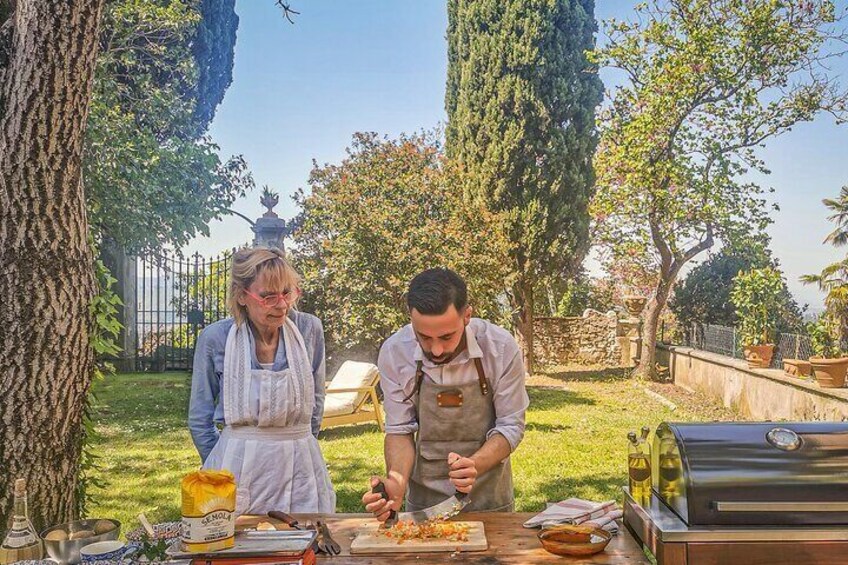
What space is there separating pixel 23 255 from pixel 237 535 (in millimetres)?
1616

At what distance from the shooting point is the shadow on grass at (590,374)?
1266 cm

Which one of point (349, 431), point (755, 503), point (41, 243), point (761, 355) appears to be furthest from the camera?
point (761, 355)

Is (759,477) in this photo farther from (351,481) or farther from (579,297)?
(579,297)

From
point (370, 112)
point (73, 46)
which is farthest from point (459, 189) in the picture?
point (73, 46)

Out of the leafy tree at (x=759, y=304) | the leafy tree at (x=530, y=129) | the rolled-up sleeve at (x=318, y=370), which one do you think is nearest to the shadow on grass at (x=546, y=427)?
the leafy tree at (x=759, y=304)

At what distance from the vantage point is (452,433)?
8.59ft

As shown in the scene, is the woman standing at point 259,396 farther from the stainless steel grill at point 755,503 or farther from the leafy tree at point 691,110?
the leafy tree at point 691,110

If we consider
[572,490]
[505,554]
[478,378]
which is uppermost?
[478,378]

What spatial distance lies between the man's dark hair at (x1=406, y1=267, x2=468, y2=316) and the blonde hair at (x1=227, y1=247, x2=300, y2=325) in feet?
1.88

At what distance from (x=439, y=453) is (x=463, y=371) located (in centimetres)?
32

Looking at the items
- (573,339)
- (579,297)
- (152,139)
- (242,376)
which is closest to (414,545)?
(242,376)

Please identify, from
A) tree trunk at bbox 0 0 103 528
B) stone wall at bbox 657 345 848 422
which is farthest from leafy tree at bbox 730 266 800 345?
tree trunk at bbox 0 0 103 528

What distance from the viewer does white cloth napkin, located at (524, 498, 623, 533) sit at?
209 cm

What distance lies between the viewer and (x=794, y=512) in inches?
72.2
